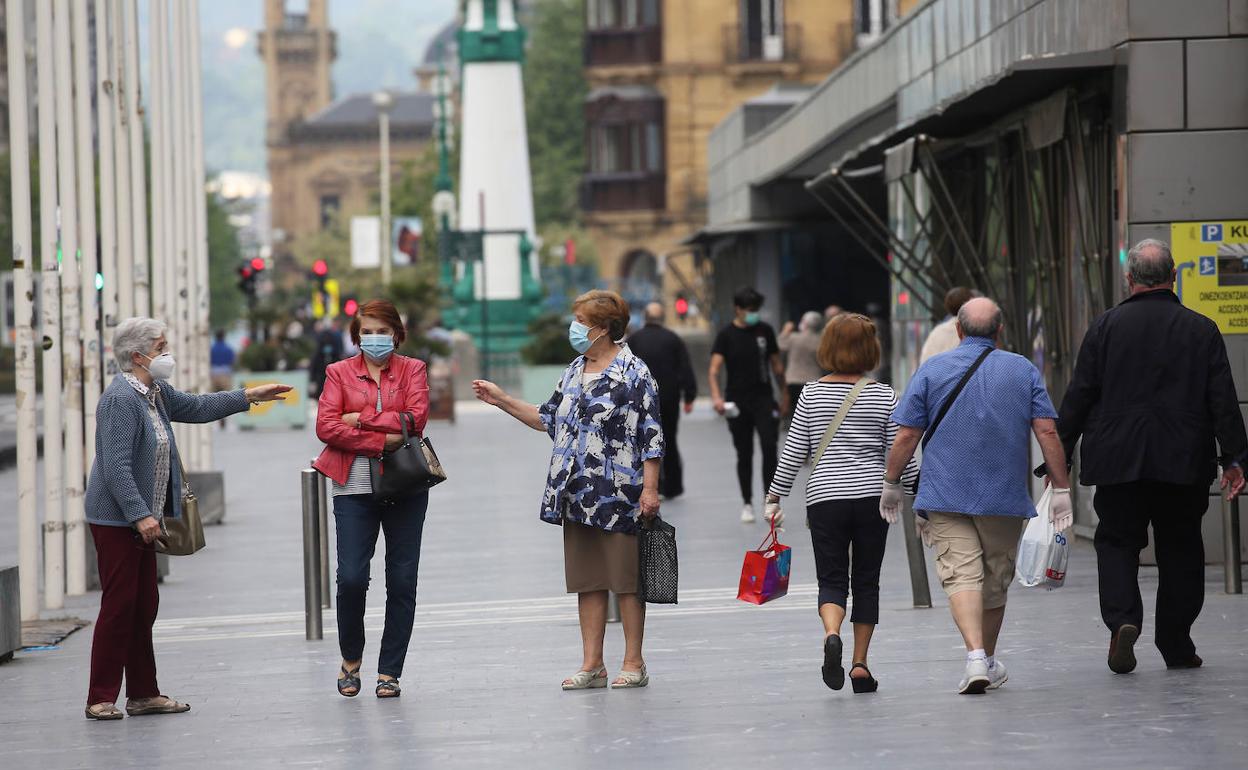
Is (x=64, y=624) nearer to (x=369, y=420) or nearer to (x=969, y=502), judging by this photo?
(x=369, y=420)

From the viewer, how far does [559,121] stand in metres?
89.1

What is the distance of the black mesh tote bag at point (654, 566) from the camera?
8836mm

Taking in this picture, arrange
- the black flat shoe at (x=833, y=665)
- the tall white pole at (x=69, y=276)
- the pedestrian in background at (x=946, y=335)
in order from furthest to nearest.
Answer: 1. the pedestrian in background at (x=946, y=335)
2. the tall white pole at (x=69, y=276)
3. the black flat shoe at (x=833, y=665)

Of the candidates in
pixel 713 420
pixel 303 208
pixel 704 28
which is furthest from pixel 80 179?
pixel 303 208

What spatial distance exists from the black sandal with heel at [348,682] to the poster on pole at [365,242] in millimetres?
73953

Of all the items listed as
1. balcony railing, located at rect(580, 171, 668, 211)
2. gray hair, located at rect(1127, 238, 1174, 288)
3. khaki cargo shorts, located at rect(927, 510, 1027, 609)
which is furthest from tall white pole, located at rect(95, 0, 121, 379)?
balcony railing, located at rect(580, 171, 668, 211)

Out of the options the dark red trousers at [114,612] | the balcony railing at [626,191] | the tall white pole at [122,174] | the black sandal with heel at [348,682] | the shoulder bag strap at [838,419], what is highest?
the balcony railing at [626,191]

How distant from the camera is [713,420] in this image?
36.9m

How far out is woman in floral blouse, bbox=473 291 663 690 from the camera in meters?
8.73

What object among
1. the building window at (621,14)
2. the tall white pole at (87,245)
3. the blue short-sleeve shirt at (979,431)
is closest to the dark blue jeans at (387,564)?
the blue short-sleeve shirt at (979,431)

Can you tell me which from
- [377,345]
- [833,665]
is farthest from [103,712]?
[833,665]

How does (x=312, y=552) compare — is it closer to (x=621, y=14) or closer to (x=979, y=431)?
(x=979, y=431)

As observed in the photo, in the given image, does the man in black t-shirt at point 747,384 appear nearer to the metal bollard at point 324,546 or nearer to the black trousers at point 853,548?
the metal bollard at point 324,546

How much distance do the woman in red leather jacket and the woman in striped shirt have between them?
4.92 feet
